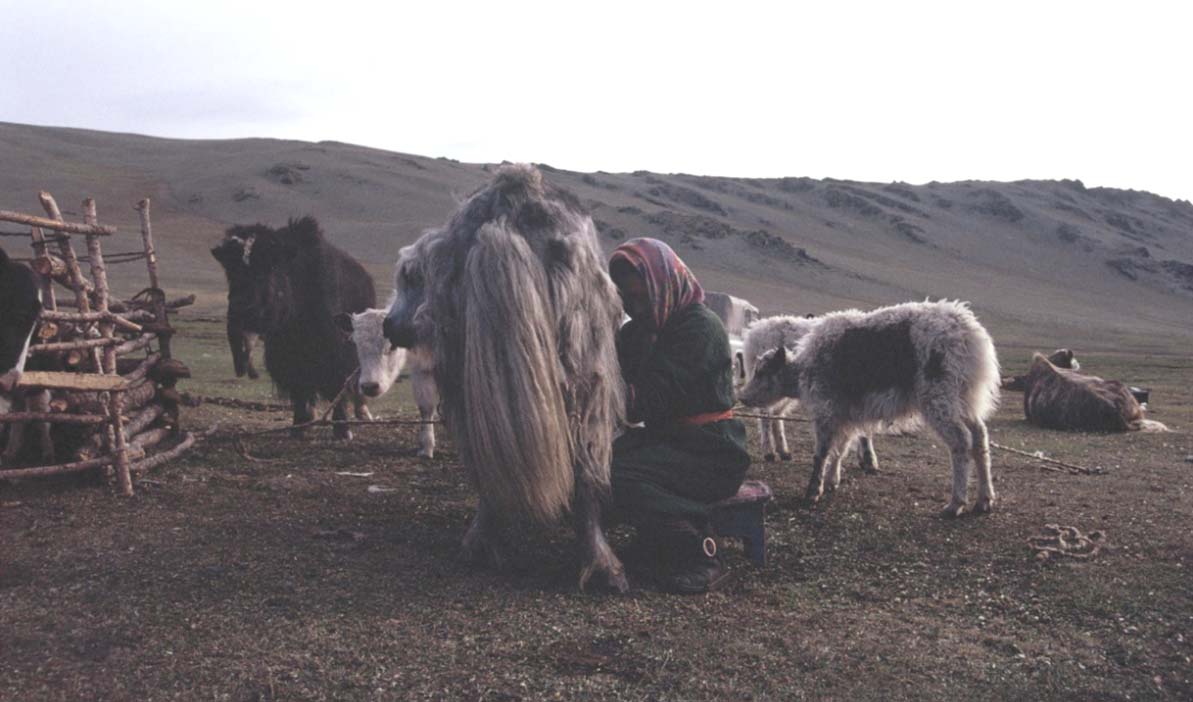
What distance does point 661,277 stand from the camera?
14.9 ft

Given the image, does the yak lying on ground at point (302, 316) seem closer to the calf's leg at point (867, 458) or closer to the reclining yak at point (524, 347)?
the reclining yak at point (524, 347)

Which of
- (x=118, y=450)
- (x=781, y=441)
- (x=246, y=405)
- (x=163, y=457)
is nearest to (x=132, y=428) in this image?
(x=163, y=457)

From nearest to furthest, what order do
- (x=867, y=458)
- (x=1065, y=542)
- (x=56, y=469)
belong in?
(x=1065, y=542) < (x=56, y=469) < (x=867, y=458)

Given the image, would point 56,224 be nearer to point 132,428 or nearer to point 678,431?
point 132,428

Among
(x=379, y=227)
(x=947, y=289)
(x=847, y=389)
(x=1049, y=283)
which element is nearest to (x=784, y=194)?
(x=1049, y=283)

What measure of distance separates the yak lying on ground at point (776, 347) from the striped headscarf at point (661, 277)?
12.9 ft

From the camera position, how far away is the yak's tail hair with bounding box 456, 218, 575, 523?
4.06 m

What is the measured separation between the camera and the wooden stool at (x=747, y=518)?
4773 mm

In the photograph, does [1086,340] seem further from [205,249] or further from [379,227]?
[205,249]

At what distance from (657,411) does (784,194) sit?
111 meters

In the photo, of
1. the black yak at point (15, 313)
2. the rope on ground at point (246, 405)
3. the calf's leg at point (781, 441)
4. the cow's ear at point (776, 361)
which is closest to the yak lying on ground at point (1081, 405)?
the calf's leg at point (781, 441)

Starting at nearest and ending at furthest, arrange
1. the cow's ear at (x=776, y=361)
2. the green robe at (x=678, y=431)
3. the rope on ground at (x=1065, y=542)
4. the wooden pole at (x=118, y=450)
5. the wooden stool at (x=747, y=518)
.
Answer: the green robe at (x=678, y=431) → the wooden stool at (x=747, y=518) → the rope on ground at (x=1065, y=542) → the wooden pole at (x=118, y=450) → the cow's ear at (x=776, y=361)

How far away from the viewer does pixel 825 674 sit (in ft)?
11.2

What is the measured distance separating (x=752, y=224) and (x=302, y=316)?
8156 cm
